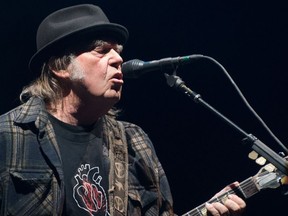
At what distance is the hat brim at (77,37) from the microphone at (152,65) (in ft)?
1.32

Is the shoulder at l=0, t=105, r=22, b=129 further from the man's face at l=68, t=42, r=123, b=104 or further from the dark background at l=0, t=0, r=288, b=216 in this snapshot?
the dark background at l=0, t=0, r=288, b=216

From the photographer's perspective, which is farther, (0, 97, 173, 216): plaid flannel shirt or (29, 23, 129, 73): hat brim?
(29, 23, 129, 73): hat brim

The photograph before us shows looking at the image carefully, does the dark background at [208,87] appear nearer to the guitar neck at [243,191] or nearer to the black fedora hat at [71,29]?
the black fedora hat at [71,29]

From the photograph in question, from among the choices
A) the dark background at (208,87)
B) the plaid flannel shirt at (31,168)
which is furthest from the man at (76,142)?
the dark background at (208,87)

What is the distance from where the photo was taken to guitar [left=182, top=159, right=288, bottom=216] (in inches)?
96.0

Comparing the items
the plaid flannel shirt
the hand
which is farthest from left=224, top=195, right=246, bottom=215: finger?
the plaid flannel shirt

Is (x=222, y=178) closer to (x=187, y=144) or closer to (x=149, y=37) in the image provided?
(x=187, y=144)

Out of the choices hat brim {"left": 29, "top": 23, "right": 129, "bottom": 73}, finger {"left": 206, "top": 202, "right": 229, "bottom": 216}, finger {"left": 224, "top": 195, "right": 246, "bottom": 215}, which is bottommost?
finger {"left": 206, "top": 202, "right": 229, "bottom": 216}

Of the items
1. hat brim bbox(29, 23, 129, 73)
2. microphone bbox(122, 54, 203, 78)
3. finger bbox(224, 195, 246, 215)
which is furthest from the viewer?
hat brim bbox(29, 23, 129, 73)

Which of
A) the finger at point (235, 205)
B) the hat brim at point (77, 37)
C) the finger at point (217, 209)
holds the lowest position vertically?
the finger at point (217, 209)

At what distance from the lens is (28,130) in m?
2.51

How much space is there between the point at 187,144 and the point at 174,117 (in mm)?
185

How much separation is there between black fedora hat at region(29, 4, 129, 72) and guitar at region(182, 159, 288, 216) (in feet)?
2.99

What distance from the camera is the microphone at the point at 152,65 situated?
2189mm
